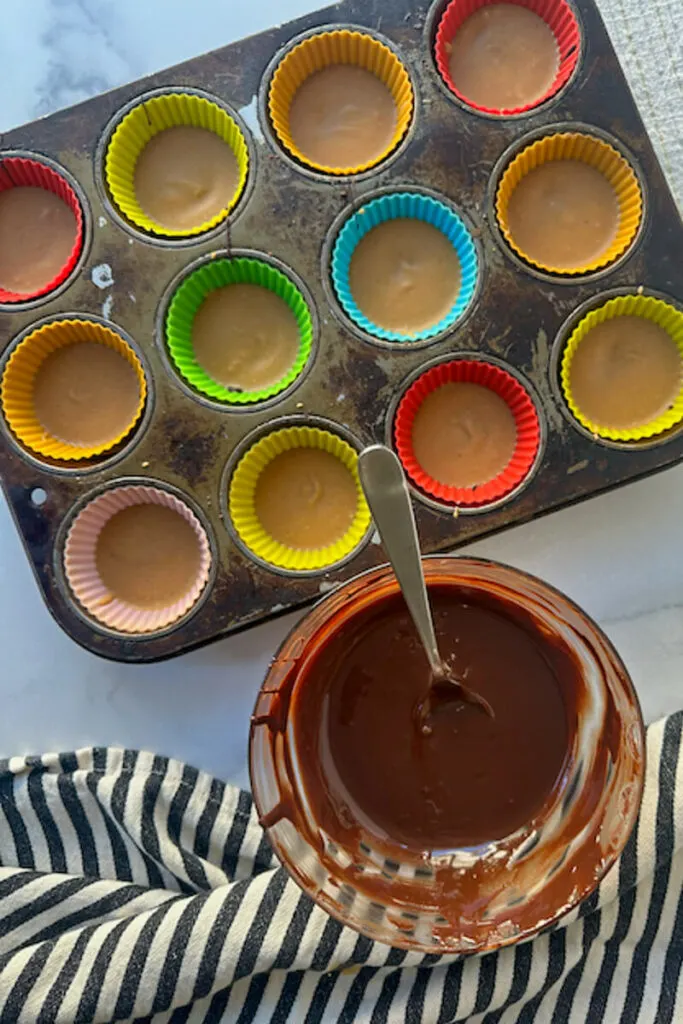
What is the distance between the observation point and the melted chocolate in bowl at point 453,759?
3.29 ft

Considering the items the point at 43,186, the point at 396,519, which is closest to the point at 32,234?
the point at 43,186

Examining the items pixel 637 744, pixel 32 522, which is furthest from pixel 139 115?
pixel 637 744

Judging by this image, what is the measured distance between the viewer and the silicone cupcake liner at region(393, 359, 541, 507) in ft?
3.97

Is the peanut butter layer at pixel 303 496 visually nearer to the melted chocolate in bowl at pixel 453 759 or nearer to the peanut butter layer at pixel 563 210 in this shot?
the melted chocolate in bowl at pixel 453 759

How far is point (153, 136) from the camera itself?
130cm

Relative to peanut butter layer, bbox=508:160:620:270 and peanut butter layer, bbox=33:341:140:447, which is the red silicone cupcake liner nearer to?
peanut butter layer, bbox=508:160:620:270

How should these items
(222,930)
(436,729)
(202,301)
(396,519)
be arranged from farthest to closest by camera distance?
(202,301)
(222,930)
(436,729)
(396,519)

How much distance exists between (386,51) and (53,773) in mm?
1015

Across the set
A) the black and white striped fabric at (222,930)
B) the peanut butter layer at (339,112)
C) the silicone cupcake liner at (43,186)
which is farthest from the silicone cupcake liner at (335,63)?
the black and white striped fabric at (222,930)

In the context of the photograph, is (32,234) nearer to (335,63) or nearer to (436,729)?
(335,63)

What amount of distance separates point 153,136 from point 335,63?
26cm

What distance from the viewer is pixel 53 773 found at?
1.29 meters

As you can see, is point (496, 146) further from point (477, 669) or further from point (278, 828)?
point (278, 828)

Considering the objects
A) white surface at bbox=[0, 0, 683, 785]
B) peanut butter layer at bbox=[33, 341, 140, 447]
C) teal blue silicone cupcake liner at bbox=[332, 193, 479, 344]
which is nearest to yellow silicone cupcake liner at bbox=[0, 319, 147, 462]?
peanut butter layer at bbox=[33, 341, 140, 447]
